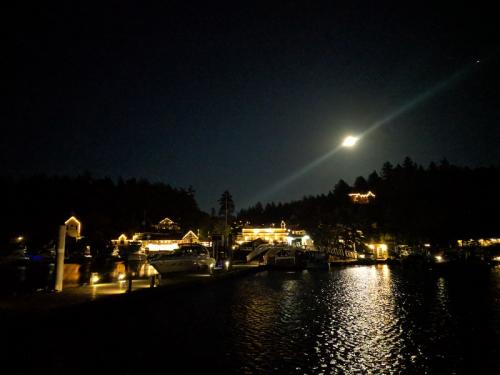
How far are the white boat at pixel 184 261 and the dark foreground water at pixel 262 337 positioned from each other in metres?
10.3

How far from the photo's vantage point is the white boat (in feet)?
82.5

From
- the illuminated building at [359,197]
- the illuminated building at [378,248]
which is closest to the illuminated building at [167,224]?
the illuminated building at [359,197]

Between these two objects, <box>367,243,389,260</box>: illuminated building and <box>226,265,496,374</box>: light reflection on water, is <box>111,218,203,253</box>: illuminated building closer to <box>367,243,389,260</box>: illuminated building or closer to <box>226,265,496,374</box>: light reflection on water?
<box>367,243,389,260</box>: illuminated building

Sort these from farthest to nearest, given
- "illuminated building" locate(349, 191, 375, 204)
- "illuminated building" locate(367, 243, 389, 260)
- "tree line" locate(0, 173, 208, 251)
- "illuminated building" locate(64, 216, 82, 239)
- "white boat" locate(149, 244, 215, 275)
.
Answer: "illuminated building" locate(349, 191, 375, 204) → "illuminated building" locate(64, 216, 82, 239) → "illuminated building" locate(367, 243, 389, 260) → "tree line" locate(0, 173, 208, 251) → "white boat" locate(149, 244, 215, 275)

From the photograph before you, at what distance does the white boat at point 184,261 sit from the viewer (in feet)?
82.5

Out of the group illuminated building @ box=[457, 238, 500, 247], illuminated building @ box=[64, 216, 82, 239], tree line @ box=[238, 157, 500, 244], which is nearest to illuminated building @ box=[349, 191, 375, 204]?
tree line @ box=[238, 157, 500, 244]

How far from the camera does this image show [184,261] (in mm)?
27125

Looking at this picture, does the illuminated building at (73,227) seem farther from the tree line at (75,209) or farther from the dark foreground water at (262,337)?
the dark foreground water at (262,337)

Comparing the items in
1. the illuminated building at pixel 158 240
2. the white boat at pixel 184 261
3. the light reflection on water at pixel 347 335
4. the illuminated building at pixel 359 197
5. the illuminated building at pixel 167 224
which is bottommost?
the light reflection on water at pixel 347 335

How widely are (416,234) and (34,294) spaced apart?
198 feet

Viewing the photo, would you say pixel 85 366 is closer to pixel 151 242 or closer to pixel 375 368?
pixel 375 368

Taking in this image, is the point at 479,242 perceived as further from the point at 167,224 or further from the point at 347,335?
the point at 167,224

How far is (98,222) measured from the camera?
2788 inches

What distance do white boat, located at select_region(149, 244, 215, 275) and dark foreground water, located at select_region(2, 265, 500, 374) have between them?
33.9 ft
